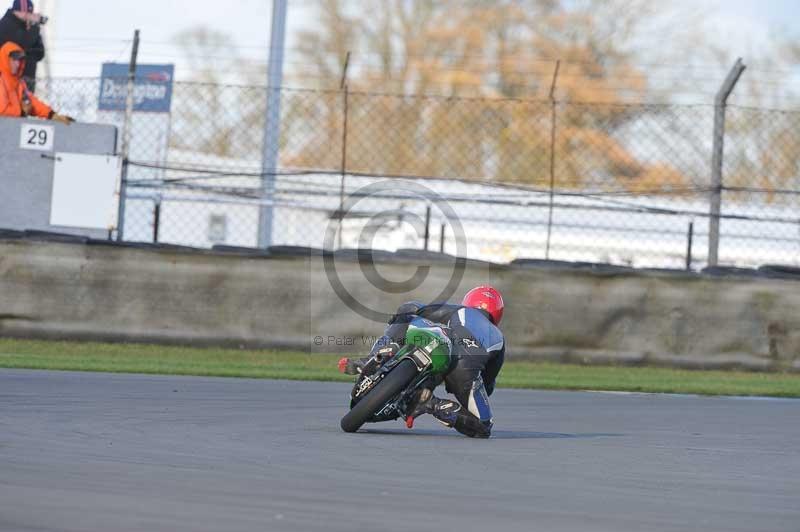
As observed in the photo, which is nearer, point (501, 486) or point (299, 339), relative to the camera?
point (501, 486)

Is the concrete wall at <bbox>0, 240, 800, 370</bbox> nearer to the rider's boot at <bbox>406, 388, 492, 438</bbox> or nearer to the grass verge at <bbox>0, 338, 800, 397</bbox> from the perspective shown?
the grass verge at <bbox>0, 338, 800, 397</bbox>

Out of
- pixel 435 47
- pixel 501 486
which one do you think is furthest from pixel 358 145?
pixel 435 47

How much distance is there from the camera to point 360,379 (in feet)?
26.8

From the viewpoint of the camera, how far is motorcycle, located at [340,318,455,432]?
313 inches

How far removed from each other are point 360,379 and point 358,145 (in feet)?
40.8

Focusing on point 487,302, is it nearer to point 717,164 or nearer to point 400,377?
point 400,377

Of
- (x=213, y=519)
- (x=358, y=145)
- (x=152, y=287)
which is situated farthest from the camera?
(x=358, y=145)

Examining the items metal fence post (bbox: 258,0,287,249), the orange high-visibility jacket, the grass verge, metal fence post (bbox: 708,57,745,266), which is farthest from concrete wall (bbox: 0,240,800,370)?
the orange high-visibility jacket

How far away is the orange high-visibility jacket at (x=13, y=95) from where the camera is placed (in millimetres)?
17000

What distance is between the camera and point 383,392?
792cm

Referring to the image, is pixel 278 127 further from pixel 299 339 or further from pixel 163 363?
pixel 163 363

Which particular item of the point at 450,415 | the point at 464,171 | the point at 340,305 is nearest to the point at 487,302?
the point at 450,415

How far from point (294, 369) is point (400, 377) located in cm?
580

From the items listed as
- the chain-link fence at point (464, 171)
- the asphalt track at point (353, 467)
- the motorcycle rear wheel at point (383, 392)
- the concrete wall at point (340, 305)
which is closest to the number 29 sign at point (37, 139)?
the chain-link fence at point (464, 171)
